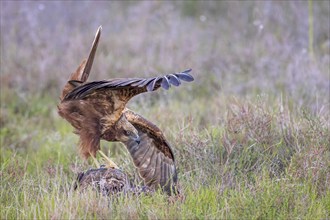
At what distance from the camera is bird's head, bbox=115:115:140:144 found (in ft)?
17.6

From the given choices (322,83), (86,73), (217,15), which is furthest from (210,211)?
(217,15)

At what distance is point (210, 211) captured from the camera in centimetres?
486

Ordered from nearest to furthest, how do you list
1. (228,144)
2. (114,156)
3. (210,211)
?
(210,211)
(228,144)
(114,156)

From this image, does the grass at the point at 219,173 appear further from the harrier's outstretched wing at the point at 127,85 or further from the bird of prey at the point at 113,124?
the harrier's outstretched wing at the point at 127,85

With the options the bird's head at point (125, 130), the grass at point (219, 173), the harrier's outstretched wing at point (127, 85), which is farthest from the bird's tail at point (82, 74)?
the grass at point (219, 173)

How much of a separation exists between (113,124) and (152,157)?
16.2 inches

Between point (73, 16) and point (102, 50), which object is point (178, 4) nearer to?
point (73, 16)

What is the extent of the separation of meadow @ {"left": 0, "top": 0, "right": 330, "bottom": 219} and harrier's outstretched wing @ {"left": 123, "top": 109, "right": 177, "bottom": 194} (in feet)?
0.47

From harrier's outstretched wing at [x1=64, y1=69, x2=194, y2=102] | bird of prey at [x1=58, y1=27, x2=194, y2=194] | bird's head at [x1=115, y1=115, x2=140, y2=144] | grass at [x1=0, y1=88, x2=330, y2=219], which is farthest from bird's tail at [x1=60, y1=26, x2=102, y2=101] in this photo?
grass at [x1=0, y1=88, x2=330, y2=219]

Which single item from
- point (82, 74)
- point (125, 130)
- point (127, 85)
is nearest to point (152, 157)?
point (125, 130)

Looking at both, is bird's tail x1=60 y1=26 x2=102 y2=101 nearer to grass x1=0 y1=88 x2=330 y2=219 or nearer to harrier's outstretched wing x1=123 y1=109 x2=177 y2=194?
harrier's outstretched wing x1=123 y1=109 x2=177 y2=194

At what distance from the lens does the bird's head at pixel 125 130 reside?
17.6ft

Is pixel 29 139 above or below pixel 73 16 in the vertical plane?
below

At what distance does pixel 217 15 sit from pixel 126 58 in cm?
296
